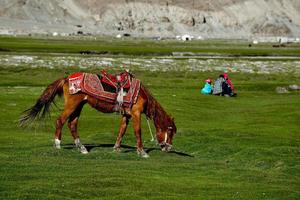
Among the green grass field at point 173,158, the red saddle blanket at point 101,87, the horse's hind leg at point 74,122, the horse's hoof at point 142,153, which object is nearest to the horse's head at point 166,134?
the green grass field at point 173,158

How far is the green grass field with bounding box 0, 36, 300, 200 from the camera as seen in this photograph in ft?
55.8

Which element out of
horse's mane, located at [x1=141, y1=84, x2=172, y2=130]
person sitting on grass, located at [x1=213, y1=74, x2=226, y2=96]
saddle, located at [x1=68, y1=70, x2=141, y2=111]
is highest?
saddle, located at [x1=68, y1=70, x2=141, y2=111]

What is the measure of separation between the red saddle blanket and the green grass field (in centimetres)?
190

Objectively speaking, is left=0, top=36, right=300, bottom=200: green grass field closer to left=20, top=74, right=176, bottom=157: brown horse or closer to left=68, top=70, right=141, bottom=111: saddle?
left=20, top=74, right=176, bottom=157: brown horse

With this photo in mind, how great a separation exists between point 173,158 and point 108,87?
3.27 metres

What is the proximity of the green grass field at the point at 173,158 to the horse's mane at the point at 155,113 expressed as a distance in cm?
114

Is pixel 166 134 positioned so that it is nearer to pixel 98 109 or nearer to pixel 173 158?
pixel 173 158

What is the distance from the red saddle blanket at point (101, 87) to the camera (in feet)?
76.2

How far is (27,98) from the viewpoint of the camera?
143 feet

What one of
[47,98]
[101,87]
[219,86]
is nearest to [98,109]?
[101,87]

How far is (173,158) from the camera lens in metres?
23.6

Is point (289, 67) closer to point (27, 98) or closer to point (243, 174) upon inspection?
point (27, 98)

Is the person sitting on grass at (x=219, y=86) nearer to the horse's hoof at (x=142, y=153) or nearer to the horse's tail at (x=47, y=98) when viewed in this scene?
the horse's hoof at (x=142, y=153)

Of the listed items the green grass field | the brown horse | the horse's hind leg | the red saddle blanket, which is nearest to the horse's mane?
the brown horse
